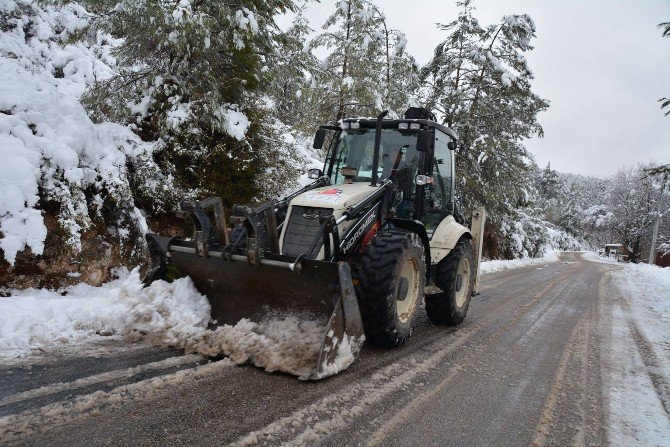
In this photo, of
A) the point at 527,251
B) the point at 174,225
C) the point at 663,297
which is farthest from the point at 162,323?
the point at 527,251

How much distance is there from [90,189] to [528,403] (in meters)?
6.18

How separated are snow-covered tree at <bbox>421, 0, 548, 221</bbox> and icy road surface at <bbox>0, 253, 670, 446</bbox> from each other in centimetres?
1196

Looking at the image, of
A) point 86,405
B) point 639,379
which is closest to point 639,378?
point 639,379

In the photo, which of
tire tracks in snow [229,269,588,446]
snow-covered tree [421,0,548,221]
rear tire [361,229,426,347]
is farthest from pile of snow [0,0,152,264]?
snow-covered tree [421,0,548,221]

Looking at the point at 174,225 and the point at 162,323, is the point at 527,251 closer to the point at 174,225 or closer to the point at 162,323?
the point at 174,225

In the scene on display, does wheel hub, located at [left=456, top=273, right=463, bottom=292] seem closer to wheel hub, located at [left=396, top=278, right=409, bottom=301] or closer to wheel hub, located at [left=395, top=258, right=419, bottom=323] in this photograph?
wheel hub, located at [left=395, top=258, right=419, bottom=323]

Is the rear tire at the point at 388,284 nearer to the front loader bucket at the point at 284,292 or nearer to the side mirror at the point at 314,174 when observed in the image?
the front loader bucket at the point at 284,292

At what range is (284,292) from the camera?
4000mm

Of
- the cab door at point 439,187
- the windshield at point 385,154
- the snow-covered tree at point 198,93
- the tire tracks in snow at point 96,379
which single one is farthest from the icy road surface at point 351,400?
the snow-covered tree at point 198,93

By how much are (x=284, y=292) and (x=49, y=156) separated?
3.91m

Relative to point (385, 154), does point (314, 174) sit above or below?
below

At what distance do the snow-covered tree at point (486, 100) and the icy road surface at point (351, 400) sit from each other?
11961 mm

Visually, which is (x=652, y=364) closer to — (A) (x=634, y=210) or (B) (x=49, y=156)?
(B) (x=49, y=156)

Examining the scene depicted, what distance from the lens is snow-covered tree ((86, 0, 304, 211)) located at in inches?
288
